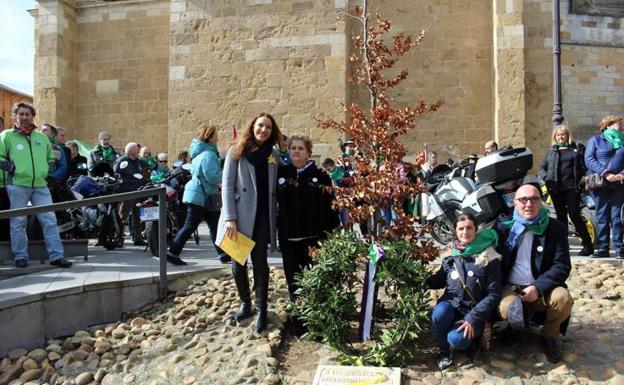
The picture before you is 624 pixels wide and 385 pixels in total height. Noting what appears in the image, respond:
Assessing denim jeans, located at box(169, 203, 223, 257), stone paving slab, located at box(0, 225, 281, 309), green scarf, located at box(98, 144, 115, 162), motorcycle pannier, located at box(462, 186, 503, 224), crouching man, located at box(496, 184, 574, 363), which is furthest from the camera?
green scarf, located at box(98, 144, 115, 162)

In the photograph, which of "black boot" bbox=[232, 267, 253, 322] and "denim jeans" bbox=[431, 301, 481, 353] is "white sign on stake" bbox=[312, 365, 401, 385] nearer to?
"denim jeans" bbox=[431, 301, 481, 353]

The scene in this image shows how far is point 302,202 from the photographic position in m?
4.60

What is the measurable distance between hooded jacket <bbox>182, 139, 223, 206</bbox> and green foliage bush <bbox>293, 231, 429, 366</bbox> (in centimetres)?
232

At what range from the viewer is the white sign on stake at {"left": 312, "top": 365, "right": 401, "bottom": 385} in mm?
3775

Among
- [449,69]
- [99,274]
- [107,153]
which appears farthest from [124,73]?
[99,274]

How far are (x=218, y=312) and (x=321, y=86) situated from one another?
30.5 feet

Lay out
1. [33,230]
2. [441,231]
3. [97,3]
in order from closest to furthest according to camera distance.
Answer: [33,230] < [441,231] < [97,3]

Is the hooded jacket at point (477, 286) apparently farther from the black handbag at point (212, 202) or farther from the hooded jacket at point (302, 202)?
the black handbag at point (212, 202)

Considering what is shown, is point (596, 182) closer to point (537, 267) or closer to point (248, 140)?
point (537, 267)

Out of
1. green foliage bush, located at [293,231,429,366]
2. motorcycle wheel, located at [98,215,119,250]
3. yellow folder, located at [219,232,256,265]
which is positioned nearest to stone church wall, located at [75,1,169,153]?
motorcycle wheel, located at [98,215,119,250]

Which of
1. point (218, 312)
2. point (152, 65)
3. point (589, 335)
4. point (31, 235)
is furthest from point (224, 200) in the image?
point (152, 65)

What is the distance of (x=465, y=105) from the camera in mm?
14156

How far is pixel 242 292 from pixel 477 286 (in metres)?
1.91

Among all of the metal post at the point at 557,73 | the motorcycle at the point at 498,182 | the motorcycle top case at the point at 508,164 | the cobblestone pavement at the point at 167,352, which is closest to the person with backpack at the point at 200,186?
the cobblestone pavement at the point at 167,352
